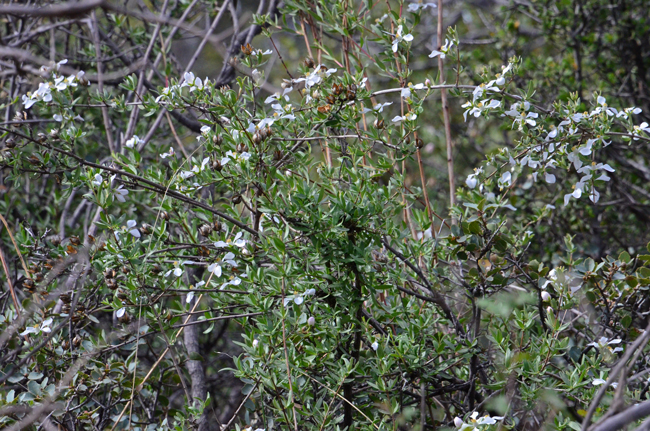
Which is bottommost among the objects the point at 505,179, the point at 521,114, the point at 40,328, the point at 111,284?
the point at 40,328

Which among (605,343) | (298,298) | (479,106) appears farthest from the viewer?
(479,106)

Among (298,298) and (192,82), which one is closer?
(298,298)

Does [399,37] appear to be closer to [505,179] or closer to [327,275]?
[505,179]

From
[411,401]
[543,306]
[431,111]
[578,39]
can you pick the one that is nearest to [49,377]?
[411,401]

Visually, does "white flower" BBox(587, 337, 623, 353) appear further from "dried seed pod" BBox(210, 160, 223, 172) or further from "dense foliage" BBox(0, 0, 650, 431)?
"dried seed pod" BBox(210, 160, 223, 172)

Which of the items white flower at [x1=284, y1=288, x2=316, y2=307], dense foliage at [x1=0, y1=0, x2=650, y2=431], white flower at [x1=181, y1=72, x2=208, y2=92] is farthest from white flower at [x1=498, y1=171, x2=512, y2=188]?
white flower at [x1=181, y1=72, x2=208, y2=92]

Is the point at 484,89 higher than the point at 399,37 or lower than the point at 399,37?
lower

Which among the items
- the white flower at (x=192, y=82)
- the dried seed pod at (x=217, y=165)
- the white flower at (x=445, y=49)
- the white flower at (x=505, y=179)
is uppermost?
the white flower at (x=445, y=49)

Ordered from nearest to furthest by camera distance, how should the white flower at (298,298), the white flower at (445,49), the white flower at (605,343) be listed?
the white flower at (298,298) < the white flower at (605,343) < the white flower at (445,49)

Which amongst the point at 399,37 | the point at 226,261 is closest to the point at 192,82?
the point at 226,261

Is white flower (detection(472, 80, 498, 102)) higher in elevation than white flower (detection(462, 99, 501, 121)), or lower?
higher

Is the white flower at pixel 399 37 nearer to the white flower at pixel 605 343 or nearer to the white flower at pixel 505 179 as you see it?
the white flower at pixel 505 179

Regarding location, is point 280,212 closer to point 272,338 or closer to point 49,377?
point 272,338

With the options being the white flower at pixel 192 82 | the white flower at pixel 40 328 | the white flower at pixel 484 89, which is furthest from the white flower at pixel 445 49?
the white flower at pixel 40 328
